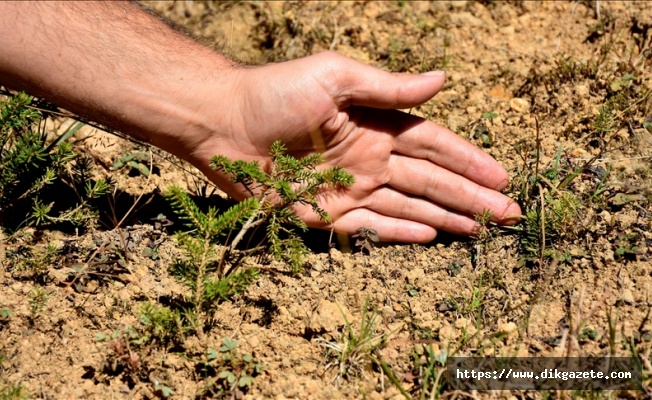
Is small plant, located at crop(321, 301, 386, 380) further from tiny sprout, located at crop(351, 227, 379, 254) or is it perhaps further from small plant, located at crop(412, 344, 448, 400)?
tiny sprout, located at crop(351, 227, 379, 254)

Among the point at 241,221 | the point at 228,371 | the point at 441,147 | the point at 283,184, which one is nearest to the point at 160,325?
the point at 228,371

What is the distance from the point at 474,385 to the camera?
260 cm

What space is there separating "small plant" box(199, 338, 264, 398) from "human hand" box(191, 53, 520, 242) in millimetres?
899

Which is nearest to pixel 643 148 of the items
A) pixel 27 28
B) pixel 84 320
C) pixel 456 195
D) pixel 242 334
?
pixel 456 195

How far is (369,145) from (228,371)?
140 centimetres

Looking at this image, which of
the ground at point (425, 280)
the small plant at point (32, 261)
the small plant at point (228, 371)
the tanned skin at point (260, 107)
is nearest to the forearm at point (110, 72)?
the tanned skin at point (260, 107)

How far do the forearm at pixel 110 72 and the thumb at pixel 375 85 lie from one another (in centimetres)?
57

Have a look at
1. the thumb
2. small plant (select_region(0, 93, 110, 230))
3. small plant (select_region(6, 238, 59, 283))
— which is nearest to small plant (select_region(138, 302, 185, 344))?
small plant (select_region(6, 238, 59, 283))

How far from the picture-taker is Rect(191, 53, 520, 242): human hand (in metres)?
3.06

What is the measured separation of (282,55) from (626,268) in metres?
2.67

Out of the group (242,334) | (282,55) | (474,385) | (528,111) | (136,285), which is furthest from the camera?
(282,55)

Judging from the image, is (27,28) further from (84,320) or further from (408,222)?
(408,222)

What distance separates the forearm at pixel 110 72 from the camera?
3.05 metres

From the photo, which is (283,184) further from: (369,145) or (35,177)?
(35,177)
